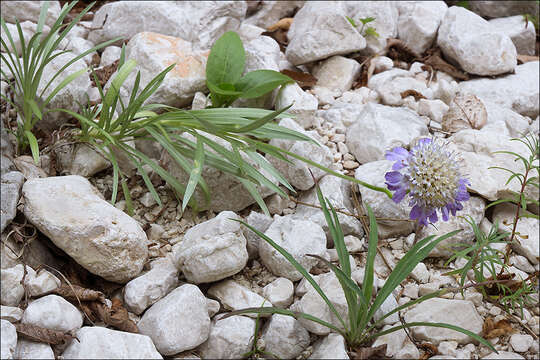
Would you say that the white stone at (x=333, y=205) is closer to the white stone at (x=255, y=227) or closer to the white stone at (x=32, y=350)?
the white stone at (x=255, y=227)

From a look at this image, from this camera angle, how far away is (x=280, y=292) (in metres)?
Result: 1.84

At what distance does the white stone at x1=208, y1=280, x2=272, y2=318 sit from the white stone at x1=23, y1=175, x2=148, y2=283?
0.89ft

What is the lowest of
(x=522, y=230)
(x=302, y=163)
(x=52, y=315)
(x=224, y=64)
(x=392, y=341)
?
(x=522, y=230)

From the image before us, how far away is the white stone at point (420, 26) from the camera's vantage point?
125 inches

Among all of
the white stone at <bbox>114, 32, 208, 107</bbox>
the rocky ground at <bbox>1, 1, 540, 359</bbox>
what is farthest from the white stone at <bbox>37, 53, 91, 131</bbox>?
the white stone at <bbox>114, 32, 208, 107</bbox>

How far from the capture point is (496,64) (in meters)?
2.96

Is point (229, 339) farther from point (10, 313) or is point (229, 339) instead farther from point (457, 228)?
point (457, 228)

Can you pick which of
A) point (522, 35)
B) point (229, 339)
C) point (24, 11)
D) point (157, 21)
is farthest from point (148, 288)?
point (522, 35)

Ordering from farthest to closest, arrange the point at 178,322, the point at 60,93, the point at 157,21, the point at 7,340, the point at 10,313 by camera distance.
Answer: the point at 157,21
the point at 60,93
the point at 178,322
the point at 10,313
the point at 7,340

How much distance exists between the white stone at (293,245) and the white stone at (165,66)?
0.86m

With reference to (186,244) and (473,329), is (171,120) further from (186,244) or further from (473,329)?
(473,329)

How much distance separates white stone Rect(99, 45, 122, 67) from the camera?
2.76m

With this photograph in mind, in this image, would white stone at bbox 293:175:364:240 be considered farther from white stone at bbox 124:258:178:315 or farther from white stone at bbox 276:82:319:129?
white stone at bbox 124:258:178:315

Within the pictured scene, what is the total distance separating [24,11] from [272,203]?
181 centimetres
